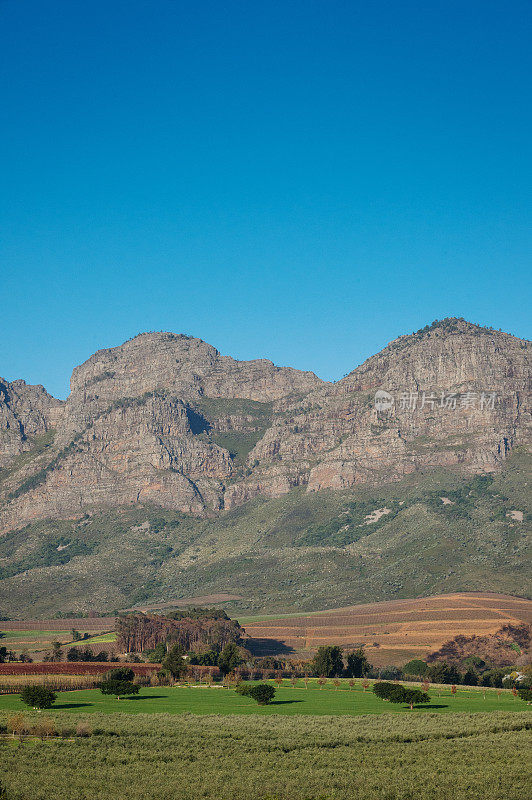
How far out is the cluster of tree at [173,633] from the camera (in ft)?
503

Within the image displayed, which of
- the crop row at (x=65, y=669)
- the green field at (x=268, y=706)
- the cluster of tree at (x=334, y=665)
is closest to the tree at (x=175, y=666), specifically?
the crop row at (x=65, y=669)

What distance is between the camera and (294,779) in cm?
Result: 4625

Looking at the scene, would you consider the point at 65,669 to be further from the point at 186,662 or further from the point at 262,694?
the point at 262,694

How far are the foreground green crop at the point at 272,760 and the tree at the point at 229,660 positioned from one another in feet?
165

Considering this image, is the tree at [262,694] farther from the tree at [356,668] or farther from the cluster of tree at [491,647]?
the cluster of tree at [491,647]

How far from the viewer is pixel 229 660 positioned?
11850cm

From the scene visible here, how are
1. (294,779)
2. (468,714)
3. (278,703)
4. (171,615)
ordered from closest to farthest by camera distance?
(294,779)
(468,714)
(278,703)
(171,615)

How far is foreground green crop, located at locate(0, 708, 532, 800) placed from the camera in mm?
44094

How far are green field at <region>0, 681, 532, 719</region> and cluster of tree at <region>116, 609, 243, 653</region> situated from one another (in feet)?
187

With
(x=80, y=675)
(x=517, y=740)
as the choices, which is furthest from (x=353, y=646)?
(x=517, y=740)

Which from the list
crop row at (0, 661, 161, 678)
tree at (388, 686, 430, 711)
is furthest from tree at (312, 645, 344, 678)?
tree at (388, 686, 430, 711)

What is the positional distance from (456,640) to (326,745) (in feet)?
374

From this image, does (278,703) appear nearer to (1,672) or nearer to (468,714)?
(468,714)

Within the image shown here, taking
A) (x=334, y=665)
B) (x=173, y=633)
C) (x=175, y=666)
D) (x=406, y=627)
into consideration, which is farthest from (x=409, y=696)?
(x=406, y=627)
